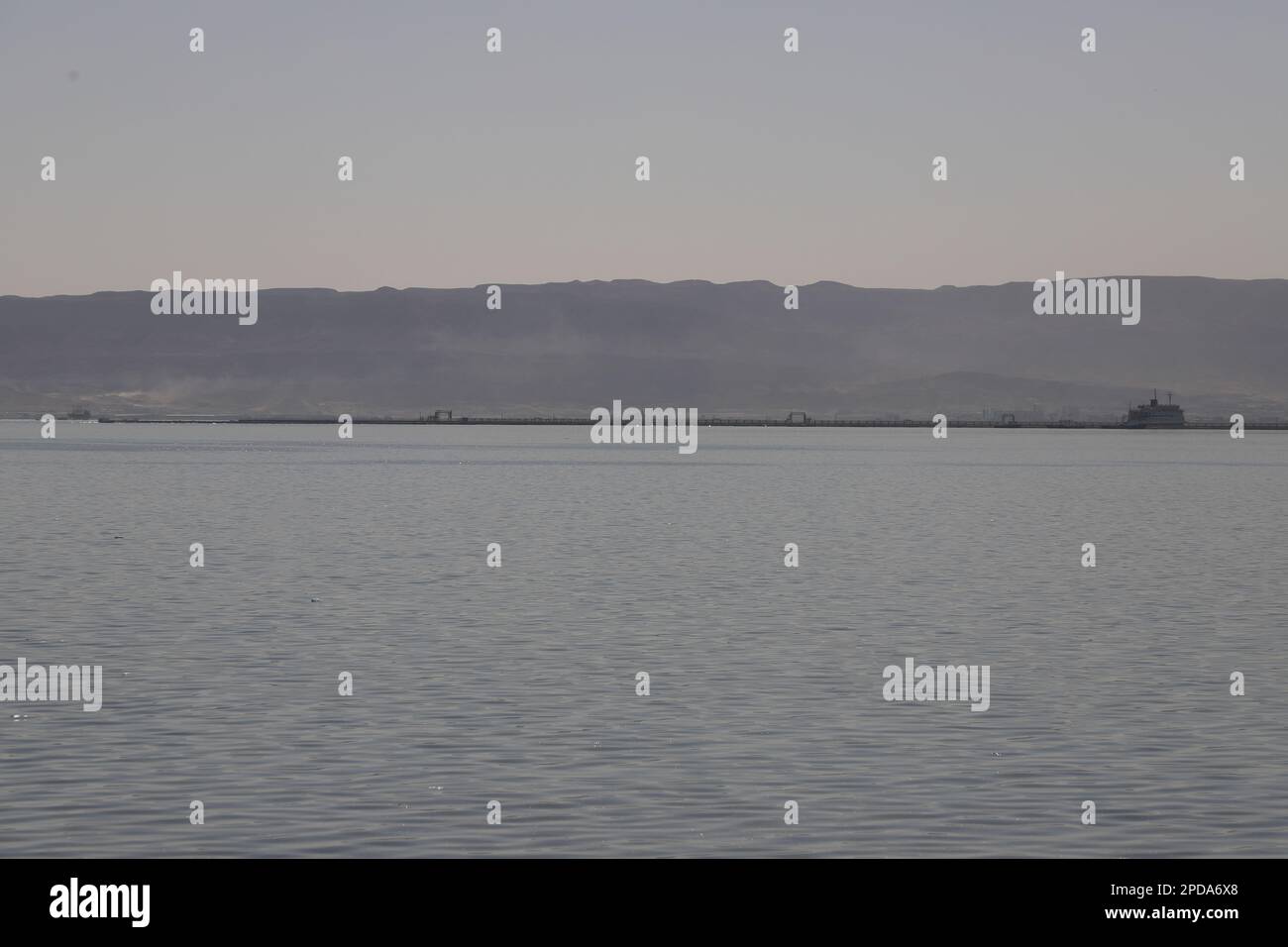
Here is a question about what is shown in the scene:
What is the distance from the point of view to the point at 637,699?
1331 inches

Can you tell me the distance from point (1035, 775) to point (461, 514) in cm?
7811

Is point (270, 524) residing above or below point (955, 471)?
below

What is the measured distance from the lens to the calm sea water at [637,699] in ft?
77.2

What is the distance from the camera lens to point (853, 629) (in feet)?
151

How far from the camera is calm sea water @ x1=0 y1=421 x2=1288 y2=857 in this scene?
77.2 feet
